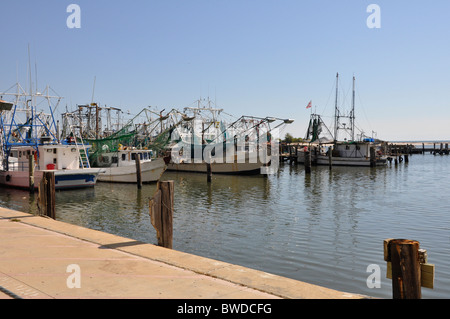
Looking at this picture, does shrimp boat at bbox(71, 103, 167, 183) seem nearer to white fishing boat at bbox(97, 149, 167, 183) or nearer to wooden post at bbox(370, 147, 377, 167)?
white fishing boat at bbox(97, 149, 167, 183)

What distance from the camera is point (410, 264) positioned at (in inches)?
201

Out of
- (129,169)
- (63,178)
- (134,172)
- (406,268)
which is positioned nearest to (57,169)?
(63,178)

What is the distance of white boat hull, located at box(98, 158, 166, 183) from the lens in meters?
34.2

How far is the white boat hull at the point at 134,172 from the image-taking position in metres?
34.2

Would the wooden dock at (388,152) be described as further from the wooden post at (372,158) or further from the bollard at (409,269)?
the bollard at (409,269)

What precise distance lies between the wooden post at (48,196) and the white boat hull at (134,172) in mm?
20069

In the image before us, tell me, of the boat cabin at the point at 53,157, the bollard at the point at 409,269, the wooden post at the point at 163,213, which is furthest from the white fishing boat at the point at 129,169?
the bollard at the point at 409,269

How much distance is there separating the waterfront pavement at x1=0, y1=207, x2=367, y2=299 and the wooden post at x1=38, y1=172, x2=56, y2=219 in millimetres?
4434

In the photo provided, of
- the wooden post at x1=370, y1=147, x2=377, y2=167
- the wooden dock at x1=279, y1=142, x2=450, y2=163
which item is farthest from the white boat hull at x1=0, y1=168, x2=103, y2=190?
the wooden post at x1=370, y1=147, x2=377, y2=167
